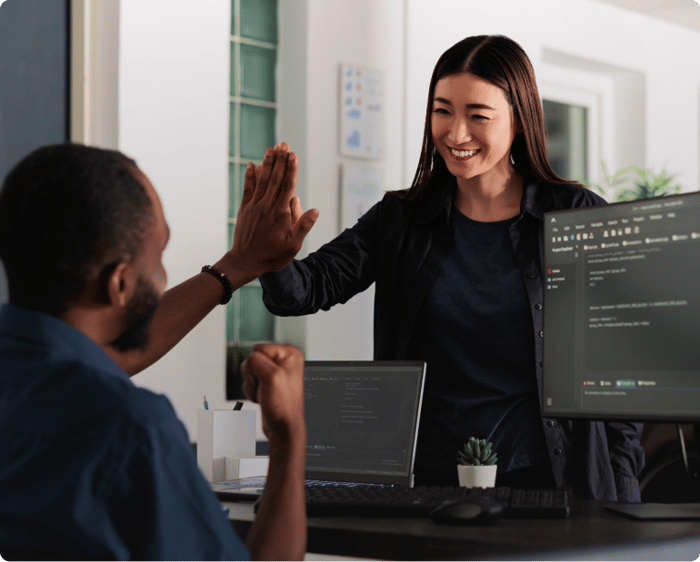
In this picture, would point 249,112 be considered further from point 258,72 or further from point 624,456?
point 624,456

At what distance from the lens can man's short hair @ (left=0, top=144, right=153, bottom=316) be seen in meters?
0.85

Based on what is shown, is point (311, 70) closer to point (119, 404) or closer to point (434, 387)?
point (434, 387)

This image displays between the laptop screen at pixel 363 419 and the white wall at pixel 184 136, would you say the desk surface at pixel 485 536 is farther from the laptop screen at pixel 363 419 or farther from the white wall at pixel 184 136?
the white wall at pixel 184 136

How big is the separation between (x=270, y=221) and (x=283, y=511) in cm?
77

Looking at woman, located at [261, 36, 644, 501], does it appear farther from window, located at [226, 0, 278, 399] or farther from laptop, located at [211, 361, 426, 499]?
window, located at [226, 0, 278, 399]

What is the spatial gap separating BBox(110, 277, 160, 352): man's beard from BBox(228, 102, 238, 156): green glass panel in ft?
8.44

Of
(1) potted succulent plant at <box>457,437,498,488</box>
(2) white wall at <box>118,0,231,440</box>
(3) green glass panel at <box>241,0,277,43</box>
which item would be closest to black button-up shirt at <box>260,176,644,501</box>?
(1) potted succulent plant at <box>457,437,498,488</box>

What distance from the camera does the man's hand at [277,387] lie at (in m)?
1.01

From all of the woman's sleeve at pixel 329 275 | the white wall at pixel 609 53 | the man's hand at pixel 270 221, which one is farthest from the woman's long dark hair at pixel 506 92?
the white wall at pixel 609 53

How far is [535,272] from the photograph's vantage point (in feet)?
5.43

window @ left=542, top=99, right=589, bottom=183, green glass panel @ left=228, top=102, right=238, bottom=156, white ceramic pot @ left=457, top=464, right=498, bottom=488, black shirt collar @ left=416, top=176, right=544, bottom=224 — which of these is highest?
window @ left=542, top=99, right=589, bottom=183

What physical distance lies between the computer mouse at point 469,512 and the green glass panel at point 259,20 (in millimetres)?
2783

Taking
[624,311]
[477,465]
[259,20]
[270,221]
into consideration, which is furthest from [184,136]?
[624,311]

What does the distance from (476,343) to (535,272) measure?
178 mm
